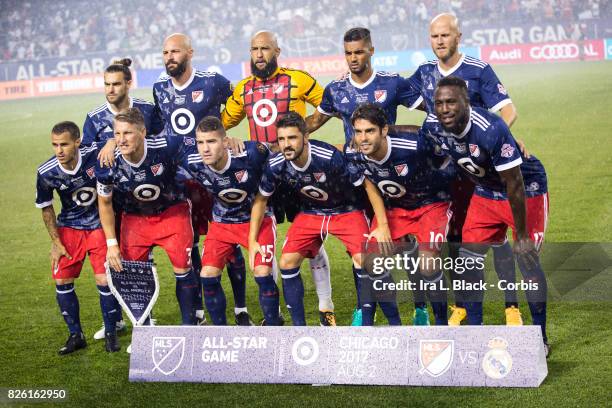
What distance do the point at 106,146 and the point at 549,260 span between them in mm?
4306

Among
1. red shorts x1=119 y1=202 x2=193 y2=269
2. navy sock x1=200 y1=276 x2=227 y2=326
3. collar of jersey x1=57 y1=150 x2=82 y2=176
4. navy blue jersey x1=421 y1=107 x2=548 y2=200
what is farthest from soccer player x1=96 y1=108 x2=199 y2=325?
navy blue jersey x1=421 y1=107 x2=548 y2=200

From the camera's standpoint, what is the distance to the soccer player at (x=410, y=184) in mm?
6191

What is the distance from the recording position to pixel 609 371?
5805 millimetres

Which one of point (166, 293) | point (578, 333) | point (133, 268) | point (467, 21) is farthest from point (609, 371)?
point (467, 21)

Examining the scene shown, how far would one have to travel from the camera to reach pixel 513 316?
6707mm

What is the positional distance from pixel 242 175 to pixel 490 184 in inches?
70.7

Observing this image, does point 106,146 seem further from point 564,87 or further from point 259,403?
point 564,87

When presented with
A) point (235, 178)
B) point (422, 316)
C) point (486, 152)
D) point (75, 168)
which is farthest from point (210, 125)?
point (422, 316)

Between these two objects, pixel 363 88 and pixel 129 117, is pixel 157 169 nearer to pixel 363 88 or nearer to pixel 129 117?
pixel 129 117

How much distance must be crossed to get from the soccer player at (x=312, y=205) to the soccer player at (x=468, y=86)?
33.9 inches

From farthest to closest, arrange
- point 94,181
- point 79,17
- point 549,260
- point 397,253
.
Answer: point 79,17 < point 549,260 < point 94,181 < point 397,253

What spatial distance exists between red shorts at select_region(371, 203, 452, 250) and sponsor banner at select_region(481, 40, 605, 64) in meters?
24.8

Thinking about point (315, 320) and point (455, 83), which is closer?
point (455, 83)

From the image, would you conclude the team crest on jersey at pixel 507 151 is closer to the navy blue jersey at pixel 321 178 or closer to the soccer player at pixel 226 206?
the navy blue jersey at pixel 321 178
